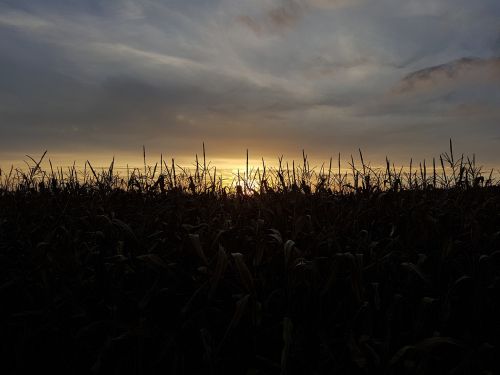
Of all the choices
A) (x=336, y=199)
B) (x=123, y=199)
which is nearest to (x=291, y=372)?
(x=336, y=199)

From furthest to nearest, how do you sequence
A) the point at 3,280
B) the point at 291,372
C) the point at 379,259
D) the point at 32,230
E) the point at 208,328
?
the point at 32,230
the point at 3,280
the point at 379,259
the point at 208,328
the point at 291,372

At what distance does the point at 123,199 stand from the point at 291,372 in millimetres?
4321

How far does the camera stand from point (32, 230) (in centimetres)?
493

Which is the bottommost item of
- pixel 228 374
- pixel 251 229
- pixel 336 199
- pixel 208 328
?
pixel 228 374

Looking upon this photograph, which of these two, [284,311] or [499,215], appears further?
[499,215]

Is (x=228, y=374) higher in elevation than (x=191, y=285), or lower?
lower

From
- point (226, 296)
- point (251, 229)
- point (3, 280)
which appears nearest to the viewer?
point (226, 296)

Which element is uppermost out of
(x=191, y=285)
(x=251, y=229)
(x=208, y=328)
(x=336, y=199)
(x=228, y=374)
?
(x=336, y=199)

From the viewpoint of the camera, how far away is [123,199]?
6.59m

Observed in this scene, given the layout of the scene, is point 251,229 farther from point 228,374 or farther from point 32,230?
point 32,230

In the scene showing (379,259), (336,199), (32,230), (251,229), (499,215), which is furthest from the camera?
(336,199)

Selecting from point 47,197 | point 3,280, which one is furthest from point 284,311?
point 47,197

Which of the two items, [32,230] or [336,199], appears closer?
[32,230]

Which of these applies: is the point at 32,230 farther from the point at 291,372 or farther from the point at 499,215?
the point at 499,215
